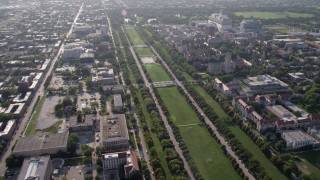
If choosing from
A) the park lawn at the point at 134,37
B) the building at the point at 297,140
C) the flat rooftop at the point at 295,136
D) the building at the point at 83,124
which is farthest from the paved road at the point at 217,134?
the park lawn at the point at 134,37

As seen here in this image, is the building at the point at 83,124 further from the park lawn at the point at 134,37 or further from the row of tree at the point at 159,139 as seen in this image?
the park lawn at the point at 134,37

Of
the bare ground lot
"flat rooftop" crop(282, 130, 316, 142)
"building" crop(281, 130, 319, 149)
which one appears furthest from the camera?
the bare ground lot

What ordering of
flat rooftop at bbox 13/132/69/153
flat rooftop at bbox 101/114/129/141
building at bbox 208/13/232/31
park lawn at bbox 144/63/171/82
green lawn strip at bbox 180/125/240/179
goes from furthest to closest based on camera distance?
building at bbox 208/13/232/31 → park lawn at bbox 144/63/171/82 → flat rooftop at bbox 101/114/129/141 → flat rooftop at bbox 13/132/69/153 → green lawn strip at bbox 180/125/240/179

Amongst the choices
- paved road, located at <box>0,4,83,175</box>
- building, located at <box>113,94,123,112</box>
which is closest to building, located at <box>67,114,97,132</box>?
building, located at <box>113,94,123,112</box>

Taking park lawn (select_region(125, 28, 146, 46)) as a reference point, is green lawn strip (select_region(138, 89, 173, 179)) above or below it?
above

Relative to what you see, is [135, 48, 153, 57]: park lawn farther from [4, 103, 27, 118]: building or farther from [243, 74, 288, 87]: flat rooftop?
[4, 103, 27, 118]: building

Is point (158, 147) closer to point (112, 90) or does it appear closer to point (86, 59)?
point (112, 90)

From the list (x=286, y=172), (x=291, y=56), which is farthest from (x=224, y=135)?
(x=291, y=56)
